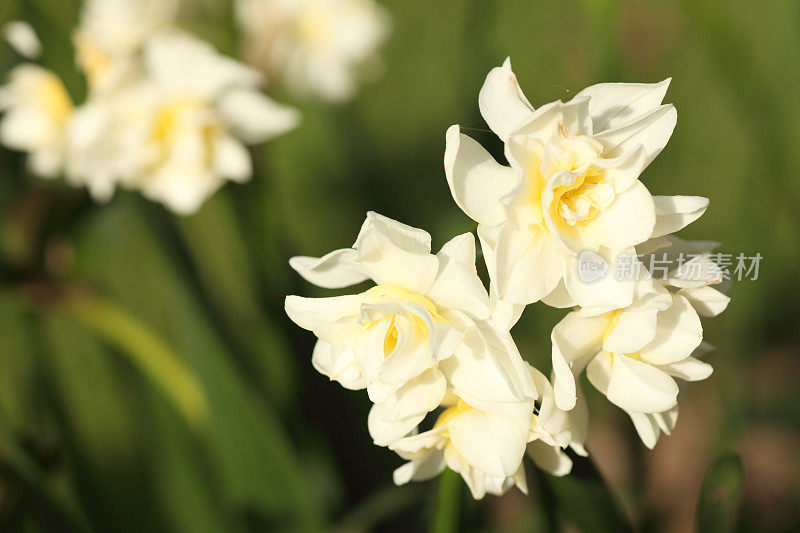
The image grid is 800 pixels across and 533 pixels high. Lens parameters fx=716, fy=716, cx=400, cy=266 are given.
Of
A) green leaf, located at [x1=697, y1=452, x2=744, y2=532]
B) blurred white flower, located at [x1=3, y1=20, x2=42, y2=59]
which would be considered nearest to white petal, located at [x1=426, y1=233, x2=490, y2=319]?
green leaf, located at [x1=697, y1=452, x2=744, y2=532]

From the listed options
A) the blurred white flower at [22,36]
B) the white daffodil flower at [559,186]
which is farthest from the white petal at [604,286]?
the blurred white flower at [22,36]

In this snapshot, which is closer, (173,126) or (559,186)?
(559,186)

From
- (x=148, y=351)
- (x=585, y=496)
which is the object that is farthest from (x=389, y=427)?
(x=148, y=351)

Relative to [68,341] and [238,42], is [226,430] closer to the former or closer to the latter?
[238,42]

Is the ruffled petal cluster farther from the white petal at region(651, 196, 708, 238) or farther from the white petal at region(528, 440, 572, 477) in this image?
the white petal at region(651, 196, 708, 238)

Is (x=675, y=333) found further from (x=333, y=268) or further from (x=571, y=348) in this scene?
(x=333, y=268)
